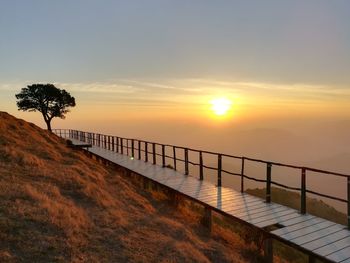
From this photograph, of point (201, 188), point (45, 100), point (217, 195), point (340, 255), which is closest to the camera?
point (340, 255)

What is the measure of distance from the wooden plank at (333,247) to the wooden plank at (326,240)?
3.6 inches

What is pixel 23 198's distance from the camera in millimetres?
8844

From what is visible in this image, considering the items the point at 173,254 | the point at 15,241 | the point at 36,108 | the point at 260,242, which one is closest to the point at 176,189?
the point at 260,242

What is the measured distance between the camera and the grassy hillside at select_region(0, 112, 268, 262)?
6703 millimetres

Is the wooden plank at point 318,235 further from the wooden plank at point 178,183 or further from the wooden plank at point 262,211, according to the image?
the wooden plank at point 178,183

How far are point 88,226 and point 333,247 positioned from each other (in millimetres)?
5510

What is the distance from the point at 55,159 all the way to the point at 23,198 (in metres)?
7.75

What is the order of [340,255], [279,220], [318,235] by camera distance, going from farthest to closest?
[279,220] < [318,235] < [340,255]

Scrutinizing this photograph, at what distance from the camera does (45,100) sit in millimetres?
47656

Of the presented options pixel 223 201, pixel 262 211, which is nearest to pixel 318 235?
pixel 262 211

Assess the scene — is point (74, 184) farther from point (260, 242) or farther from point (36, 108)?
point (36, 108)

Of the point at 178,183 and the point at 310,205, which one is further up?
the point at 178,183

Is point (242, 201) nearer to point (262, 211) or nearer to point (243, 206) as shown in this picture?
point (243, 206)

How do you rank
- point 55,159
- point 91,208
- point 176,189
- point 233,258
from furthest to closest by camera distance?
point 55,159 → point 176,189 → point 91,208 → point 233,258
